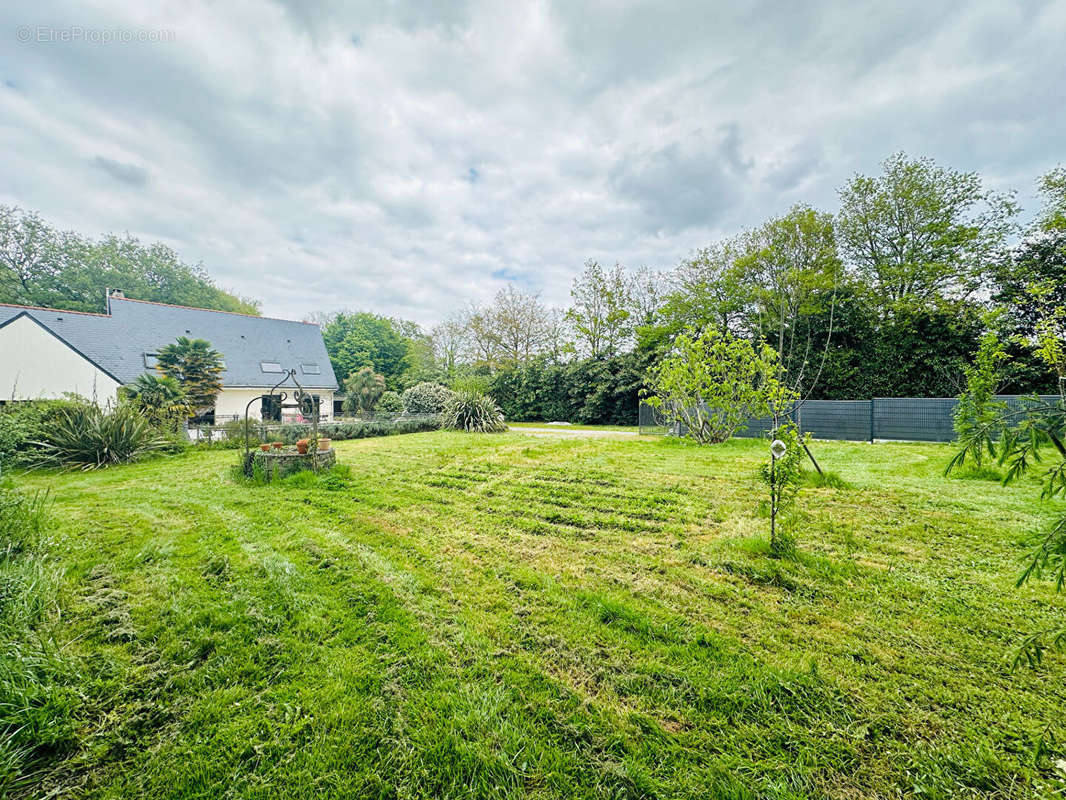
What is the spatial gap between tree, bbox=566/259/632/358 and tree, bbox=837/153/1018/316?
30.9 ft

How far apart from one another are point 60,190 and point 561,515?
1522 cm

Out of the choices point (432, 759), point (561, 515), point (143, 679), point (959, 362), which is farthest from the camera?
point (959, 362)

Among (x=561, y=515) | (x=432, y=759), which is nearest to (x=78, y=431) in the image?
(x=561, y=515)

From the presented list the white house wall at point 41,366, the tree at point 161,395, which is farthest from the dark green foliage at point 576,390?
the white house wall at point 41,366

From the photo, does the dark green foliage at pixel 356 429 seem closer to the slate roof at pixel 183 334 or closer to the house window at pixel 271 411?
the house window at pixel 271 411

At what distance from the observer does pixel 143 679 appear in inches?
70.7

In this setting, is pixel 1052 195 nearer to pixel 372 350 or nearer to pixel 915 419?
pixel 915 419

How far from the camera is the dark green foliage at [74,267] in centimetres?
2177

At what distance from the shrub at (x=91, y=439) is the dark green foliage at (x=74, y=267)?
916 inches

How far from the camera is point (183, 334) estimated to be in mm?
18953

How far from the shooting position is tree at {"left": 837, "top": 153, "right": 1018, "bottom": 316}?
13.5m

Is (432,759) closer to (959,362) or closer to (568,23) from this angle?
(568,23)

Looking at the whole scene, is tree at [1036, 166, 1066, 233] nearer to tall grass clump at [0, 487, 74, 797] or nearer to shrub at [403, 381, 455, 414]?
shrub at [403, 381, 455, 414]

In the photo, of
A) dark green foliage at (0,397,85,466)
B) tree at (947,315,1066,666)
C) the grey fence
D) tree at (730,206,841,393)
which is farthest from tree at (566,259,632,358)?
tree at (947,315,1066,666)
